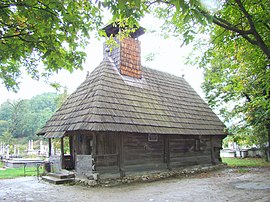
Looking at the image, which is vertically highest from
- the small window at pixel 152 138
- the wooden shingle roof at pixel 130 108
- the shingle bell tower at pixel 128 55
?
the shingle bell tower at pixel 128 55

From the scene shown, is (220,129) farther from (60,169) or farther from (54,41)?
(54,41)

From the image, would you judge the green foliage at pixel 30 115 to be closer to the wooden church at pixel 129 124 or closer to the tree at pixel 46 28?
the wooden church at pixel 129 124

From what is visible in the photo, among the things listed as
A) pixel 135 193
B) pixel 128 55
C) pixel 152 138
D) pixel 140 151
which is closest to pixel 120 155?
pixel 140 151

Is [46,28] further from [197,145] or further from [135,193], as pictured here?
[197,145]

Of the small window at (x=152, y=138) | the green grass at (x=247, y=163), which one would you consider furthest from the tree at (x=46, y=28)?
the green grass at (x=247, y=163)

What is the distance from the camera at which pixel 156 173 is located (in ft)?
36.2

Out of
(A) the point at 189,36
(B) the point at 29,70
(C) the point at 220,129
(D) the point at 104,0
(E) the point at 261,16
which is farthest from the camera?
(C) the point at 220,129

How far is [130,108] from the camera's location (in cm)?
1072

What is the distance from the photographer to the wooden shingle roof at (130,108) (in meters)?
9.46

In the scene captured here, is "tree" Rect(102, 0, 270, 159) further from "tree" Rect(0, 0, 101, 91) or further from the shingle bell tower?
the shingle bell tower

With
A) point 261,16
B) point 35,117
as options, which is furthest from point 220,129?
point 35,117

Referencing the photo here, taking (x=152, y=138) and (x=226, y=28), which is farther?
(x=152, y=138)

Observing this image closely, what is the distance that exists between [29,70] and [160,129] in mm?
5947

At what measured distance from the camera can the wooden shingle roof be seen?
946 centimetres
